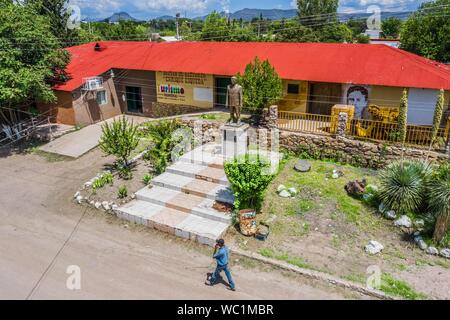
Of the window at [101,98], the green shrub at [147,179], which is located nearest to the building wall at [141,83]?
the window at [101,98]

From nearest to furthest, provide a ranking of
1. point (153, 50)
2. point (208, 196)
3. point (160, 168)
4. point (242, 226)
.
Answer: point (242, 226), point (208, 196), point (160, 168), point (153, 50)

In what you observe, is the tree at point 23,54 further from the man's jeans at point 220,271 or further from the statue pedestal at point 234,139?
the man's jeans at point 220,271

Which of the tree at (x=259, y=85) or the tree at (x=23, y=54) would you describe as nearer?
the tree at (x=259, y=85)

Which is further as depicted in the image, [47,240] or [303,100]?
[303,100]

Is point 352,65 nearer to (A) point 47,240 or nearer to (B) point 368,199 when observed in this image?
(B) point 368,199

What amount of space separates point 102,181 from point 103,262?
17.2 feet

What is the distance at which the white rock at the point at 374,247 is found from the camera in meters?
10.6

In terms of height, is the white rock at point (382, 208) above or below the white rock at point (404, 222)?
above

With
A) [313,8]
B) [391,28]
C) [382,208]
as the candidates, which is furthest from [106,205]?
[391,28]

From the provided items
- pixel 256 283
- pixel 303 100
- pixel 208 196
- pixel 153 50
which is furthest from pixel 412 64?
pixel 153 50

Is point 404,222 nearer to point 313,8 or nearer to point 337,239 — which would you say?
point 337,239

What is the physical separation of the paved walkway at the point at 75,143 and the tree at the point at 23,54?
2454 mm

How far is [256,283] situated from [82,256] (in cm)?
544

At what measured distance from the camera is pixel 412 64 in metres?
17.9
